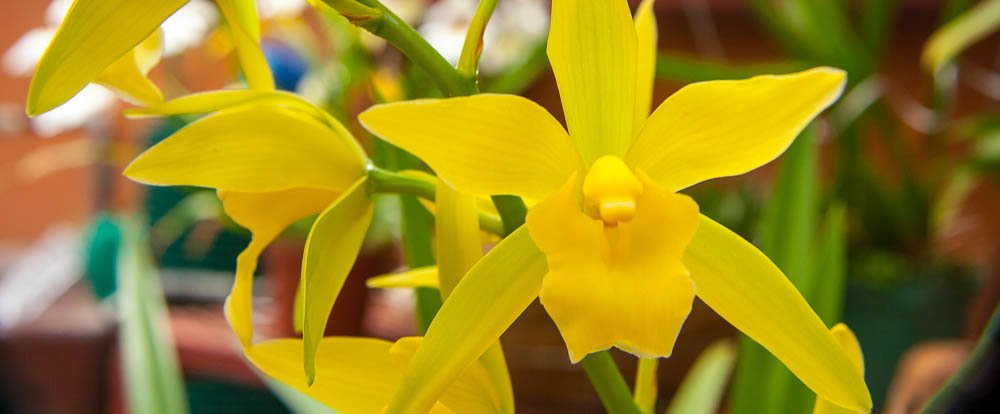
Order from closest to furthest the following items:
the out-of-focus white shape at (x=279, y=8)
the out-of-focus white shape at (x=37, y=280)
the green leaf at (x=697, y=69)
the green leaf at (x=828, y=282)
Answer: the green leaf at (x=828, y=282) < the green leaf at (x=697, y=69) < the out-of-focus white shape at (x=279, y=8) < the out-of-focus white shape at (x=37, y=280)

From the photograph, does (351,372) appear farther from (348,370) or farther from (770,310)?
(770,310)

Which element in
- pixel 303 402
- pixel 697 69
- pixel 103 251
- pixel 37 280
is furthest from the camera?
pixel 37 280

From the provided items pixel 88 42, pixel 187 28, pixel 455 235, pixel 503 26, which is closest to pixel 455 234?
pixel 455 235

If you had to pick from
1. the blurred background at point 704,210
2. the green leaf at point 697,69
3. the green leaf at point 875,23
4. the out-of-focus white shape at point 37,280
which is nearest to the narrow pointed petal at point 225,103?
the blurred background at point 704,210

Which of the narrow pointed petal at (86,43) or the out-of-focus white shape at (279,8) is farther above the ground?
the narrow pointed petal at (86,43)

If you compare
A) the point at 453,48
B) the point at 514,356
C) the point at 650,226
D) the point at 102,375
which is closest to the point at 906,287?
the point at 514,356

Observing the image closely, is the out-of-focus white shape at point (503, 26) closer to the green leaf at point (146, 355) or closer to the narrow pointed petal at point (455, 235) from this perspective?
the green leaf at point (146, 355)
